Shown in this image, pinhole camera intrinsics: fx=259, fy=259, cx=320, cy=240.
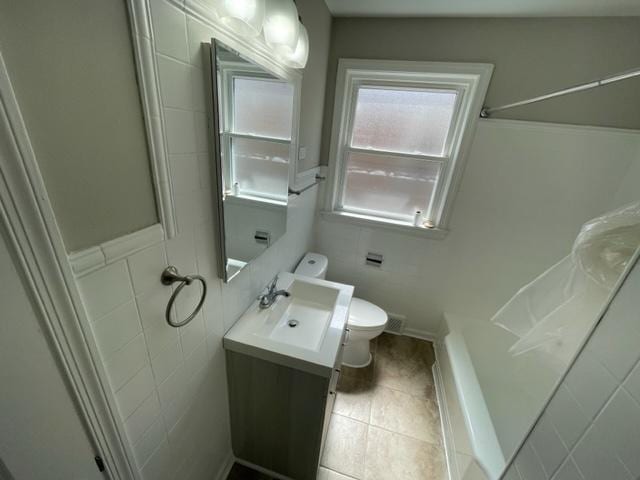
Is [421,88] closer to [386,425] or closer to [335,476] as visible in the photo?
[386,425]

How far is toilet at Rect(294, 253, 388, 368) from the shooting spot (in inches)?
70.2

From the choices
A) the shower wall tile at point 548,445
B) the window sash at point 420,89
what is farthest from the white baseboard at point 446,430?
the window sash at point 420,89

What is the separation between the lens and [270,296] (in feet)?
4.33

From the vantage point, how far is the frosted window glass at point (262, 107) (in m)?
0.90

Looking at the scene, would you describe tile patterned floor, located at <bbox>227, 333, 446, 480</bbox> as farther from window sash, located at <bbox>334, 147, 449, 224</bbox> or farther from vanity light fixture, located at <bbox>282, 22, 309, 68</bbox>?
vanity light fixture, located at <bbox>282, 22, 309, 68</bbox>

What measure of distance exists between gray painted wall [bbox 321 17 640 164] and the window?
95 centimetres

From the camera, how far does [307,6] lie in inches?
50.2

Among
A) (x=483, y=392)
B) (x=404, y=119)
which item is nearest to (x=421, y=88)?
(x=404, y=119)

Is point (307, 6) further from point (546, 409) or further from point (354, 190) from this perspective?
point (546, 409)

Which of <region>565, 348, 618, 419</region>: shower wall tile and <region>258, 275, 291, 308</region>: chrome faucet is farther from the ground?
<region>565, 348, 618, 419</region>: shower wall tile

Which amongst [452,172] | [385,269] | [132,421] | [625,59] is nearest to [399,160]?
[452,172]

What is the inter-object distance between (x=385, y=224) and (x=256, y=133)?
1.32 meters

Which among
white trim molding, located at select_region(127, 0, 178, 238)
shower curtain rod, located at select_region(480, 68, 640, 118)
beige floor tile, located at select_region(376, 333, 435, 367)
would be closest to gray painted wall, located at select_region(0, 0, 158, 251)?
white trim molding, located at select_region(127, 0, 178, 238)

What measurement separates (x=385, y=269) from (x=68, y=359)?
2010 mm
